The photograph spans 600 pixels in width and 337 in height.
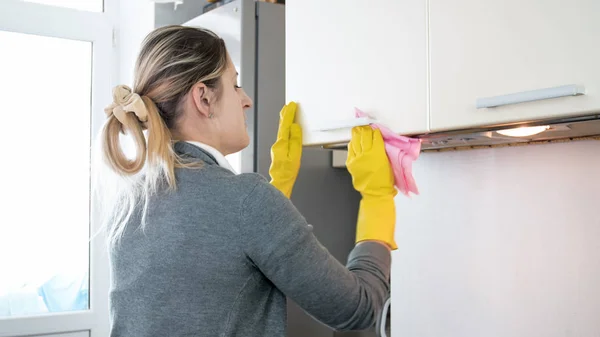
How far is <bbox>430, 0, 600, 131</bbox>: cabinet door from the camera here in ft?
3.26

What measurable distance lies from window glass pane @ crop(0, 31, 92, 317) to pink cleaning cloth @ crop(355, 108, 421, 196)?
1840 millimetres

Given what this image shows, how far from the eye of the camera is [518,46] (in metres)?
1.08

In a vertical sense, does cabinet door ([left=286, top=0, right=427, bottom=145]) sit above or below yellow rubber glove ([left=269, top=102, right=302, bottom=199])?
above

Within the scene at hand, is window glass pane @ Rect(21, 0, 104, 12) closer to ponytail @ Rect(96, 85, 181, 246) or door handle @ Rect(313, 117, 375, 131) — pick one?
door handle @ Rect(313, 117, 375, 131)

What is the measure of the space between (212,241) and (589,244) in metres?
0.76

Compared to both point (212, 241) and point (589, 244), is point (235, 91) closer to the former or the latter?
point (212, 241)

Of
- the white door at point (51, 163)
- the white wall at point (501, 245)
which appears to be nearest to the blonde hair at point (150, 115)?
the white wall at point (501, 245)

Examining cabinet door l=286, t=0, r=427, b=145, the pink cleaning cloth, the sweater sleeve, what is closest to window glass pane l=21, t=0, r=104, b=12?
cabinet door l=286, t=0, r=427, b=145

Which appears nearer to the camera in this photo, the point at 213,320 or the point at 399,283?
the point at 213,320

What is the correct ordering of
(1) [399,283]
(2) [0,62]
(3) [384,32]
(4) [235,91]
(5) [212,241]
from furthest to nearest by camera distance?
(2) [0,62]
(1) [399,283]
(3) [384,32]
(4) [235,91]
(5) [212,241]

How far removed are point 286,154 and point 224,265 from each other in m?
0.53

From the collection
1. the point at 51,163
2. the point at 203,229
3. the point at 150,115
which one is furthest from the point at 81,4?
the point at 203,229

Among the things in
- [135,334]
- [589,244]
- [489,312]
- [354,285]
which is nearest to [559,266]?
[589,244]

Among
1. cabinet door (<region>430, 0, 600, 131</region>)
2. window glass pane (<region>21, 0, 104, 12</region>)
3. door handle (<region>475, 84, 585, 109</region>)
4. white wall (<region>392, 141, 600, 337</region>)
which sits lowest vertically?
white wall (<region>392, 141, 600, 337</region>)
